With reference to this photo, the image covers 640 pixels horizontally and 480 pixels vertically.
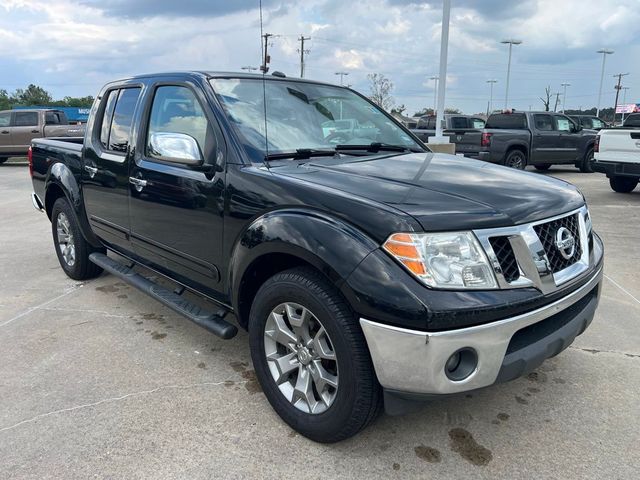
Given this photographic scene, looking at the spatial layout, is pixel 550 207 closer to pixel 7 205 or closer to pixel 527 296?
pixel 527 296

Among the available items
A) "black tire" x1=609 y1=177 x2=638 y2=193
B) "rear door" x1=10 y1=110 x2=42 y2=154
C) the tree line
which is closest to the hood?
"black tire" x1=609 y1=177 x2=638 y2=193

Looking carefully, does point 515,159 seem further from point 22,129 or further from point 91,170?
point 22,129

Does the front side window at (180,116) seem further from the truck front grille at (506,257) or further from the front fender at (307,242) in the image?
the truck front grille at (506,257)

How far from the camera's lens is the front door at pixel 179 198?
10.2ft

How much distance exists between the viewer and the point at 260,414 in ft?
9.52

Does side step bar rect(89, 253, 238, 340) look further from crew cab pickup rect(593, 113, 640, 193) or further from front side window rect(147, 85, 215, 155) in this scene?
crew cab pickup rect(593, 113, 640, 193)

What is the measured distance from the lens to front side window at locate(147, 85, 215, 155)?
320 cm

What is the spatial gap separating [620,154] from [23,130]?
1784cm

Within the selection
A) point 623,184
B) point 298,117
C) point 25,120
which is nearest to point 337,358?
point 298,117

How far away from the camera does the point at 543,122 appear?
15039mm

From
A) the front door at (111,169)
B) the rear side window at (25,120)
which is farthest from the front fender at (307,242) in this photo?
the rear side window at (25,120)

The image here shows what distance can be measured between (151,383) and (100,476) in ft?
2.78

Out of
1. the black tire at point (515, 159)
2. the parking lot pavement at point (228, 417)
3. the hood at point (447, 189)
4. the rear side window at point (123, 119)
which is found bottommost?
the parking lot pavement at point (228, 417)

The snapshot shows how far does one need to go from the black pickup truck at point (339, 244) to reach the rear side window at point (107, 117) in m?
0.34
